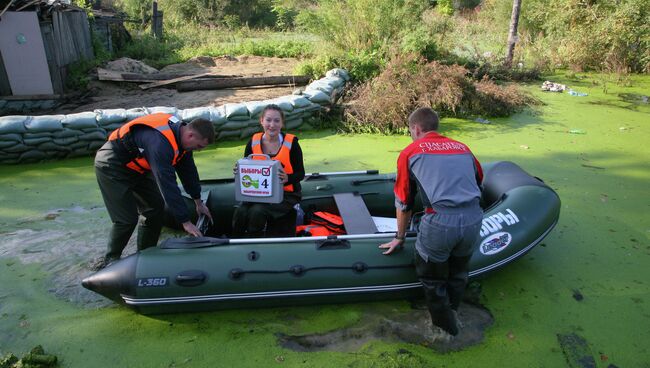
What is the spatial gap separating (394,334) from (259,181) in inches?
52.5

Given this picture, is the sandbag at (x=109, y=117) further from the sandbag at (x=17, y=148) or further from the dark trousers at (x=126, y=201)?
the dark trousers at (x=126, y=201)

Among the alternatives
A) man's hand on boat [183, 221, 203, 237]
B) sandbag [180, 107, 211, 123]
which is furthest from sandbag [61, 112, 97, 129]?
man's hand on boat [183, 221, 203, 237]

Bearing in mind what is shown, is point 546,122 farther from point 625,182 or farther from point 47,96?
point 47,96

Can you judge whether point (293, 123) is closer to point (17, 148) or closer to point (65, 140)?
point (65, 140)

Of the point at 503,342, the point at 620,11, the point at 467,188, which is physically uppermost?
the point at 620,11

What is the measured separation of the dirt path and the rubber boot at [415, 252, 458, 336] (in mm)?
5518

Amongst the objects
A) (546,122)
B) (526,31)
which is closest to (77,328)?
(546,122)

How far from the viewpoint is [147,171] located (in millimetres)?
2963

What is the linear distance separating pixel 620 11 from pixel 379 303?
1018 cm

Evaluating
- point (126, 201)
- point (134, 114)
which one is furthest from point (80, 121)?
point (126, 201)

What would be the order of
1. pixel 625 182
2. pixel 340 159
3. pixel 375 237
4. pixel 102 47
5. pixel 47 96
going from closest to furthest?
1. pixel 375 237
2. pixel 625 182
3. pixel 340 159
4. pixel 47 96
5. pixel 102 47

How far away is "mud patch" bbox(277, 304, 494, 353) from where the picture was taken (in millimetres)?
2645

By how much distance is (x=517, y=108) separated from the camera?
7434 mm

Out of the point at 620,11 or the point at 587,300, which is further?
the point at 620,11
